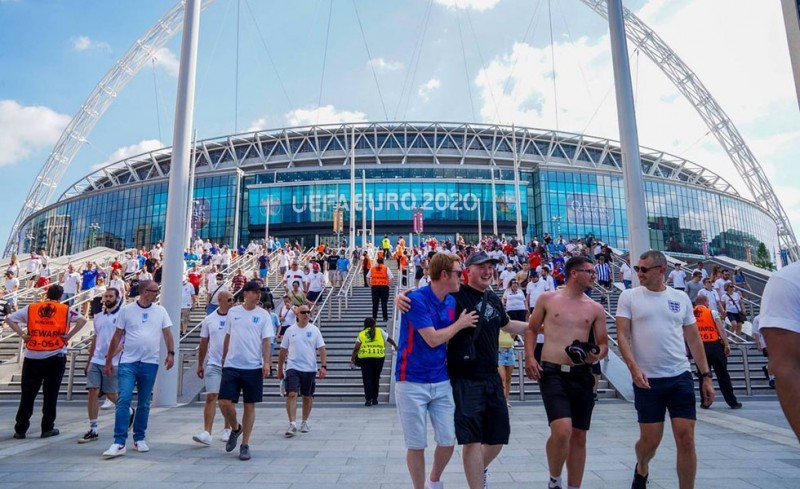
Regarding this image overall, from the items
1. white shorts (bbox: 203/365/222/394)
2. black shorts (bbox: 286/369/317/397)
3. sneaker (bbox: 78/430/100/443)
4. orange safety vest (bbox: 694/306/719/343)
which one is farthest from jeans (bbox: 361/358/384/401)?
orange safety vest (bbox: 694/306/719/343)

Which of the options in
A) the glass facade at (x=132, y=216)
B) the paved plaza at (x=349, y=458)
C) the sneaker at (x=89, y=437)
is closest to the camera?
the paved plaza at (x=349, y=458)

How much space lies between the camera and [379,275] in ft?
45.9

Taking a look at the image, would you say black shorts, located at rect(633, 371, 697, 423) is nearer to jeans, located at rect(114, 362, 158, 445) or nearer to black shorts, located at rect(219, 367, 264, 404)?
black shorts, located at rect(219, 367, 264, 404)

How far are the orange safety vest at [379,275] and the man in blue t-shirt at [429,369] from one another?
9914 millimetres

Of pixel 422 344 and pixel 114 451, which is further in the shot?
pixel 114 451

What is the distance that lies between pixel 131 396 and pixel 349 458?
2.66 meters

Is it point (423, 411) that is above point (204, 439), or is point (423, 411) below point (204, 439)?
above

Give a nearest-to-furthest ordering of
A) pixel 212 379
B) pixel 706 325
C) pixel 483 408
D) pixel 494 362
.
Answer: pixel 483 408, pixel 494 362, pixel 212 379, pixel 706 325

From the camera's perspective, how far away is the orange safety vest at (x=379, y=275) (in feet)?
45.4

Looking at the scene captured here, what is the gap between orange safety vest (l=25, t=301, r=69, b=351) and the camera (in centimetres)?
707

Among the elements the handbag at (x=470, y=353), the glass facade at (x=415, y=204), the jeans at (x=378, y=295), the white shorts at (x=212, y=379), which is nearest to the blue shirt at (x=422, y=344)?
the handbag at (x=470, y=353)

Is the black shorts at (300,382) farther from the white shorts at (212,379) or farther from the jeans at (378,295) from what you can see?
the jeans at (378,295)

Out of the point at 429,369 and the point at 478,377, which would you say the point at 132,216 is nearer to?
the point at 429,369

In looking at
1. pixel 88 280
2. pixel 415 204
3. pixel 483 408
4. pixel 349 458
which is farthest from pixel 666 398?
pixel 415 204
